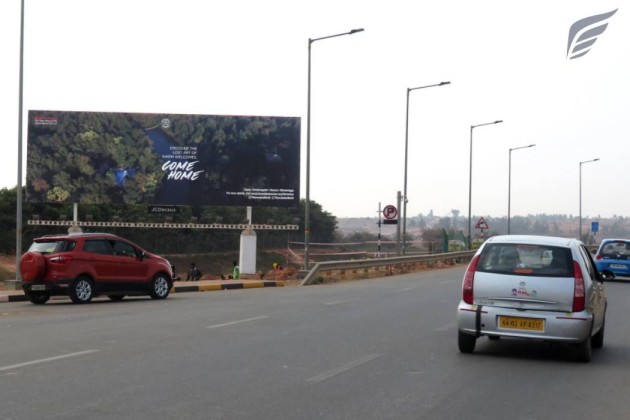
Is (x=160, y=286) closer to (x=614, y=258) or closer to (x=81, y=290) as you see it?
(x=81, y=290)

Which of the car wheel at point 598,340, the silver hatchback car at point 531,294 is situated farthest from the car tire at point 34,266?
the car wheel at point 598,340

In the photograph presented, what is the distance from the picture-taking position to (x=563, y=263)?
35.1ft

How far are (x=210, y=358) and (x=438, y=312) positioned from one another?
801 centimetres

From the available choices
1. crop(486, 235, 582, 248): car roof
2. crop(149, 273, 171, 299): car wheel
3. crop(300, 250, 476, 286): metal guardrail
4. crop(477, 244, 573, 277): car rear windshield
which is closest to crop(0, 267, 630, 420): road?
crop(477, 244, 573, 277): car rear windshield

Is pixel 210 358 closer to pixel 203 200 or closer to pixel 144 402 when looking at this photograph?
pixel 144 402

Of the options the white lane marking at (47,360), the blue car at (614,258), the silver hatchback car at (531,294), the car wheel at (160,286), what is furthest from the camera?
the blue car at (614,258)

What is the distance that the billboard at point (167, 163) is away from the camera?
3881cm

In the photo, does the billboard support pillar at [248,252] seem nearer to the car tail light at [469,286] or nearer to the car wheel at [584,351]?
the car tail light at [469,286]

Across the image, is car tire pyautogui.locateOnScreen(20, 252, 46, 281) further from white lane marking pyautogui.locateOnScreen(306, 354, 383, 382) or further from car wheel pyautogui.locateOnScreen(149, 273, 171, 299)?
white lane marking pyautogui.locateOnScreen(306, 354, 383, 382)

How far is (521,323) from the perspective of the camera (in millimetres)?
10586

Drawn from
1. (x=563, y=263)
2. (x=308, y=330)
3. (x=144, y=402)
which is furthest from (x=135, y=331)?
(x=563, y=263)

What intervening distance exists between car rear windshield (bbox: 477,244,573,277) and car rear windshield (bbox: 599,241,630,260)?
2066 cm

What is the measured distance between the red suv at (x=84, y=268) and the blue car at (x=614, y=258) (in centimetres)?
1707

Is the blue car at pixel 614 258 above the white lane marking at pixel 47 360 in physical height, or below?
above
